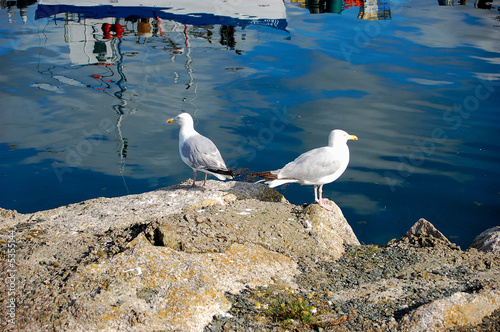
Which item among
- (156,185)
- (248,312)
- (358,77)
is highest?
(358,77)

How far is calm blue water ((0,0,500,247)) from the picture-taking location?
744 centimetres

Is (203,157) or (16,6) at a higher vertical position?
(16,6)

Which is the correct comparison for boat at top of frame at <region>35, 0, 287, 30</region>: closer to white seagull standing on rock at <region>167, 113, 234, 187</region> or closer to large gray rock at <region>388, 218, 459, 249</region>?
white seagull standing on rock at <region>167, 113, 234, 187</region>

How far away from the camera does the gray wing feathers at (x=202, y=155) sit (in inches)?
235

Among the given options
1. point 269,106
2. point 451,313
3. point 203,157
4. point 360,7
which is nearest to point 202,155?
point 203,157

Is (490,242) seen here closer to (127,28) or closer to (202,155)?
(202,155)

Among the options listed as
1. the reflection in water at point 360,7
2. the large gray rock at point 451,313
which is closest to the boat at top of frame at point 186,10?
the reflection in water at point 360,7

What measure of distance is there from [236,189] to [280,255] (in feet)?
6.33

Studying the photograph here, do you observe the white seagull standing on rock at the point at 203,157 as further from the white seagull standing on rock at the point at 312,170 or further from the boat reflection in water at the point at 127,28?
the boat reflection in water at the point at 127,28

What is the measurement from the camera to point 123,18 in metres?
16.2

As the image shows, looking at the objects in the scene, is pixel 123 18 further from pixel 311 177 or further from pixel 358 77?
pixel 311 177

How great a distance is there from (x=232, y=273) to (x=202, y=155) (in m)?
2.58

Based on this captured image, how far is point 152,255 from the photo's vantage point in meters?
3.70

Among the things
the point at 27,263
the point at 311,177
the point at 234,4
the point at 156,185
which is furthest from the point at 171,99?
the point at 234,4
